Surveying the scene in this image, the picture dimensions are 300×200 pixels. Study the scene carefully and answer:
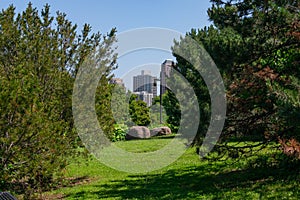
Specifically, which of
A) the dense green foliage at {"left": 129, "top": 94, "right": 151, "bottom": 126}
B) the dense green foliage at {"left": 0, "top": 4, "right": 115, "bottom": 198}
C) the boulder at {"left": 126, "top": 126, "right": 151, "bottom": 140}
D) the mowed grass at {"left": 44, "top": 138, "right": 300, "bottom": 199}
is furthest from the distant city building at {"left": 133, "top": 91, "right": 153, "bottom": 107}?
the dense green foliage at {"left": 0, "top": 4, "right": 115, "bottom": 198}

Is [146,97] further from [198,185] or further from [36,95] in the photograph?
[36,95]

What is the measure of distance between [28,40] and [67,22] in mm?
1520

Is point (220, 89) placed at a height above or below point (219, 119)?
above

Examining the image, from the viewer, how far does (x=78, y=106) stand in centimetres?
→ 823

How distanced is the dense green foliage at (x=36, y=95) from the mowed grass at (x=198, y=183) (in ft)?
3.80

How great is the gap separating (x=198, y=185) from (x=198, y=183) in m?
0.23

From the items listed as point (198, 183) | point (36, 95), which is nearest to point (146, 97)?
point (198, 183)

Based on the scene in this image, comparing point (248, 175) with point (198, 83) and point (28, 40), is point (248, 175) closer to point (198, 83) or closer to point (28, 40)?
point (198, 83)

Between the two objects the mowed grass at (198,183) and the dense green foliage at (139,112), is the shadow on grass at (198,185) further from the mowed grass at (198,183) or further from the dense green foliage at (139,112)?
the dense green foliage at (139,112)

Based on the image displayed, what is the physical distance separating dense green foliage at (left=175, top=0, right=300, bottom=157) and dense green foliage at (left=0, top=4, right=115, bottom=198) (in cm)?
289

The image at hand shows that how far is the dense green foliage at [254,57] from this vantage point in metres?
5.66

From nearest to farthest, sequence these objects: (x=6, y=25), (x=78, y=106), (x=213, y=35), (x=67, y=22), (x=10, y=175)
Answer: (x=10, y=175), (x=213, y=35), (x=6, y=25), (x=78, y=106), (x=67, y=22)

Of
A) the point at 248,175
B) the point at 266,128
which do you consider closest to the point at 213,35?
the point at 266,128

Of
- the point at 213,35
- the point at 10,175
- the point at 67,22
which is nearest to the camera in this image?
the point at 10,175
